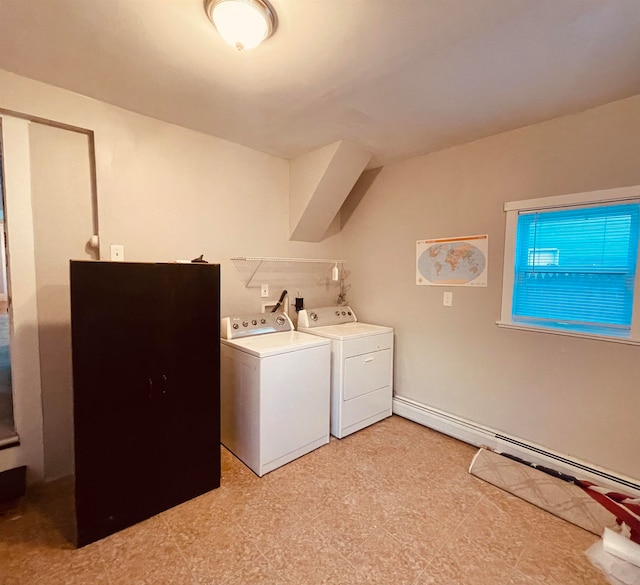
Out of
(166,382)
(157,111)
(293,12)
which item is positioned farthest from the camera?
(157,111)

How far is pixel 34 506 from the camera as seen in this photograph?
185cm

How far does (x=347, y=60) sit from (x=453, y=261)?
1.72 meters

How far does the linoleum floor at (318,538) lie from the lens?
1.47 metres

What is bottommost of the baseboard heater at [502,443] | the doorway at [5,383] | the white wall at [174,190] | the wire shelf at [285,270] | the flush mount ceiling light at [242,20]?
the baseboard heater at [502,443]

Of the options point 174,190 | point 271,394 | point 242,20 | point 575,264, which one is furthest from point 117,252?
point 575,264

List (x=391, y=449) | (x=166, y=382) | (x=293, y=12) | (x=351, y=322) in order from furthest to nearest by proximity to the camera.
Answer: (x=351, y=322) < (x=391, y=449) < (x=166, y=382) < (x=293, y=12)

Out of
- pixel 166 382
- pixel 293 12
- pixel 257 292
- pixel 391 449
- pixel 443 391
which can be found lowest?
pixel 391 449

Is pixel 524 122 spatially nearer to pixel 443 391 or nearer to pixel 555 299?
pixel 555 299

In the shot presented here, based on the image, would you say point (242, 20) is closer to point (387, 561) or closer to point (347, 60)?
point (347, 60)

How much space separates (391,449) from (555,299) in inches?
63.7

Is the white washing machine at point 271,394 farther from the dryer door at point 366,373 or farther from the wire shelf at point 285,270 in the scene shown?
the wire shelf at point 285,270

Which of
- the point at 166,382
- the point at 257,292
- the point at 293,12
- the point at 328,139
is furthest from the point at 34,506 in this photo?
the point at 328,139

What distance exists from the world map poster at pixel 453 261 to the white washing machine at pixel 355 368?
2.11ft

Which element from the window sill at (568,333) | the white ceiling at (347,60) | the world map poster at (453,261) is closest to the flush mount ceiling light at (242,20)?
the white ceiling at (347,60)
